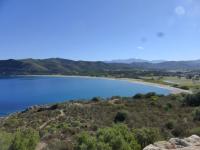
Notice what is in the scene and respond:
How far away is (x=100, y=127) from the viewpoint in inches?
1072

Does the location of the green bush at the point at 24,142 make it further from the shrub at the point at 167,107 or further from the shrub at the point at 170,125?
the shrub at the point at 167,107

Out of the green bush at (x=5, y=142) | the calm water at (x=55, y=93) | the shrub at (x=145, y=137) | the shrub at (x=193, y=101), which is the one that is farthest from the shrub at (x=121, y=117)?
the calm water at (x=55, y=93)

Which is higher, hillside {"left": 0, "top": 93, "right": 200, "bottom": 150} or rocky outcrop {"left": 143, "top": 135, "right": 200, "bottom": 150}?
rocky outcrop {"left": 143, "top": 135, "right": 200, "bottom": 150}

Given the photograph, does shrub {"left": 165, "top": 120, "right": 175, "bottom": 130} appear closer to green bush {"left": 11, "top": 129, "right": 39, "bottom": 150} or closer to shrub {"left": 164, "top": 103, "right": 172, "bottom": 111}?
shrub {"left": 164, "top": 103, "right": 172, "bottom": 111}

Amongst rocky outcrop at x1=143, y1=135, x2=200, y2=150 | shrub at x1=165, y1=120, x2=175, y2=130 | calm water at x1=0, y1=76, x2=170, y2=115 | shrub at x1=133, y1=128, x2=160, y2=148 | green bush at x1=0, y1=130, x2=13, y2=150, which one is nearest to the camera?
rocky outcrop at x1=143, y1=135, x2=200, y2=150

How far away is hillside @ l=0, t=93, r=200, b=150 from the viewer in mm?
16517

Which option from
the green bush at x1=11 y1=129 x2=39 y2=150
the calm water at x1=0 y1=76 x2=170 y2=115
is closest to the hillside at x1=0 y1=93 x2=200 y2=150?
the green bush at x1=11 y1=129 x2=39 y2=150

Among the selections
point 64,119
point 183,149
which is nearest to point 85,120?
point 64,119

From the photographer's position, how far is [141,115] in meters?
34.2

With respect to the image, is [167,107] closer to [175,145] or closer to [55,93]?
[175,145]

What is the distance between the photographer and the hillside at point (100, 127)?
16517 mm

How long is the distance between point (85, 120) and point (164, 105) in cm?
1329

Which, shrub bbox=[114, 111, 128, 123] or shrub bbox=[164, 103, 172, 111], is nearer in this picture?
shrub bbox=[114, 111, 128, 123]

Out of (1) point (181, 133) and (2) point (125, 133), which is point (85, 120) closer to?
(1) point (181, 133)
